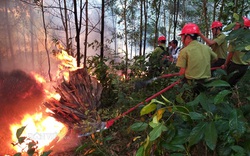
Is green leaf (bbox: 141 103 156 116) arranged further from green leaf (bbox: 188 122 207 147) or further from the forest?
green leaf (bbox: 188 122 207 147)

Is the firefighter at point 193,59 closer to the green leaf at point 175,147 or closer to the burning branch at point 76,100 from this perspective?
the burning branch at point 76,100

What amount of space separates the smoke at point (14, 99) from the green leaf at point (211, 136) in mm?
5584

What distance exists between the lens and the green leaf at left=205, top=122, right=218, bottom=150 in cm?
115

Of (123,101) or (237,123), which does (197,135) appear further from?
(123,101)

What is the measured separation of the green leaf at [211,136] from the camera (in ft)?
3.79

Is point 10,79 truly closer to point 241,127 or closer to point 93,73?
point 93,73

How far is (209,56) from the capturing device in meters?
3.67

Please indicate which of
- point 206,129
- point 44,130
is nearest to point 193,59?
point 206,129

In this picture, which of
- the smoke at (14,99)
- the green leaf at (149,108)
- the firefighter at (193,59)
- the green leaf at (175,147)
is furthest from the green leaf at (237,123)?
the smoke at (14,99)

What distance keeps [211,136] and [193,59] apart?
99.7 inches

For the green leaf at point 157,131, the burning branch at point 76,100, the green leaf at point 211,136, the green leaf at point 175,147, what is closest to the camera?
the green leaf at point 211,136

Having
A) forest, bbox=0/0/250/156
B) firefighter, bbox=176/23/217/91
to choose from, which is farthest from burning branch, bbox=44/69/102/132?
firefighter, bbox=176/23/217/91

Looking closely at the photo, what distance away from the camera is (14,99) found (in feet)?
33.8

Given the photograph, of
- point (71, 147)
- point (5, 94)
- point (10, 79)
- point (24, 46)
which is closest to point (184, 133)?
point (71, 147)
